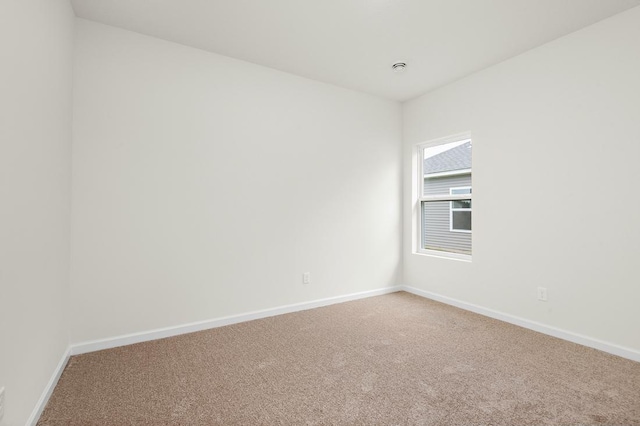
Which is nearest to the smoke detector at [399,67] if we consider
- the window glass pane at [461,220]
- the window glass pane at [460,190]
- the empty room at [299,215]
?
the empty room at [299,215]

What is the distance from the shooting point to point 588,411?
66.5 inches

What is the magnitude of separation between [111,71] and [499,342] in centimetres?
393

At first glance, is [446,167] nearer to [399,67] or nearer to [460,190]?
[460,190]

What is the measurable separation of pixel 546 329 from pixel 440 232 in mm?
1533

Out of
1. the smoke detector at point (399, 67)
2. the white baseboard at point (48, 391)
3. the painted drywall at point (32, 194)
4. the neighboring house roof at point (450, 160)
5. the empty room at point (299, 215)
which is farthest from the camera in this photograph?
the neighboring house roof at point (450, 160)

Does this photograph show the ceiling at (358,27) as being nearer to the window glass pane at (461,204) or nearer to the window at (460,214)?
the window at (460,214)

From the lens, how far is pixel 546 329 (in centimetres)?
281

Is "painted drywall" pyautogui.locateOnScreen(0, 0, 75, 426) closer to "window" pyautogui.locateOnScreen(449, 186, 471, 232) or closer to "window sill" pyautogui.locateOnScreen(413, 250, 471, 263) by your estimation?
"window sill" pyautogui.locateOnScreen(413, 250, 471, 263)

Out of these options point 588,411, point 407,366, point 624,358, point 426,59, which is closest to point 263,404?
point 407,366

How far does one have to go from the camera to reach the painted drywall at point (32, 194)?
1301 mm

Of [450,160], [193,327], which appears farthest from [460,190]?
[193,327]

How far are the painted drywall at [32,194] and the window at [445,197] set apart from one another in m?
3.74

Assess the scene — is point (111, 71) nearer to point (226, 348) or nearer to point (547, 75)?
point (226, 348)

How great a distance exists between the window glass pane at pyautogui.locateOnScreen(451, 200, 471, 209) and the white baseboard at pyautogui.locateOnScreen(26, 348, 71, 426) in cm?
397
